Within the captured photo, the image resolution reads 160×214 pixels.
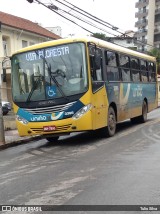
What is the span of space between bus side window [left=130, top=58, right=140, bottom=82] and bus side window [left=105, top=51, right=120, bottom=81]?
7.53ft

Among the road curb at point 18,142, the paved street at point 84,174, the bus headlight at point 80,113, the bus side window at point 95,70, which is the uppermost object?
the bus side window at point 95,70

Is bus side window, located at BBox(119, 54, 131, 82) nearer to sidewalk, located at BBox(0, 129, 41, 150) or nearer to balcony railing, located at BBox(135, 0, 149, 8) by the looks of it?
sidewalk, located at BBox(0, 129, 41, 150)

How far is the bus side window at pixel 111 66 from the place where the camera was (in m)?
13.3

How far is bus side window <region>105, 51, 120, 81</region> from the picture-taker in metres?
13.3

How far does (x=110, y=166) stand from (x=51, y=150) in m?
3.42

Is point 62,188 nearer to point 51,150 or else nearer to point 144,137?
point 51,150

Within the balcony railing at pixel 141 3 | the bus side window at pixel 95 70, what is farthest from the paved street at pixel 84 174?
the balcony railing at pixel 141 3

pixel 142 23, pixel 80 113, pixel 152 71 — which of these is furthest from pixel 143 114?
pixel 142 23

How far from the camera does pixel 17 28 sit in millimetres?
34938

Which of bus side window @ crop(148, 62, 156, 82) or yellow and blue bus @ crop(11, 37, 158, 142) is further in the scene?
bus side window @ crop(148, 62, 156, 82)

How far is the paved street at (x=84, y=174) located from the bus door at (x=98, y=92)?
0.73 metres

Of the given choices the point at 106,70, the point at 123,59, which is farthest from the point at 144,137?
the point at 123,59

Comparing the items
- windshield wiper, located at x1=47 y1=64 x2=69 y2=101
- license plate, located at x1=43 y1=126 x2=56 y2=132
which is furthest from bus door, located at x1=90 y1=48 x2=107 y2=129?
license plate, located at x1=43 y1=126 x2=56 y2=132

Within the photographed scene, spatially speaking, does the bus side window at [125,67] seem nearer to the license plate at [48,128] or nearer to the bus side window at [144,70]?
the bus side window at [144,70]
